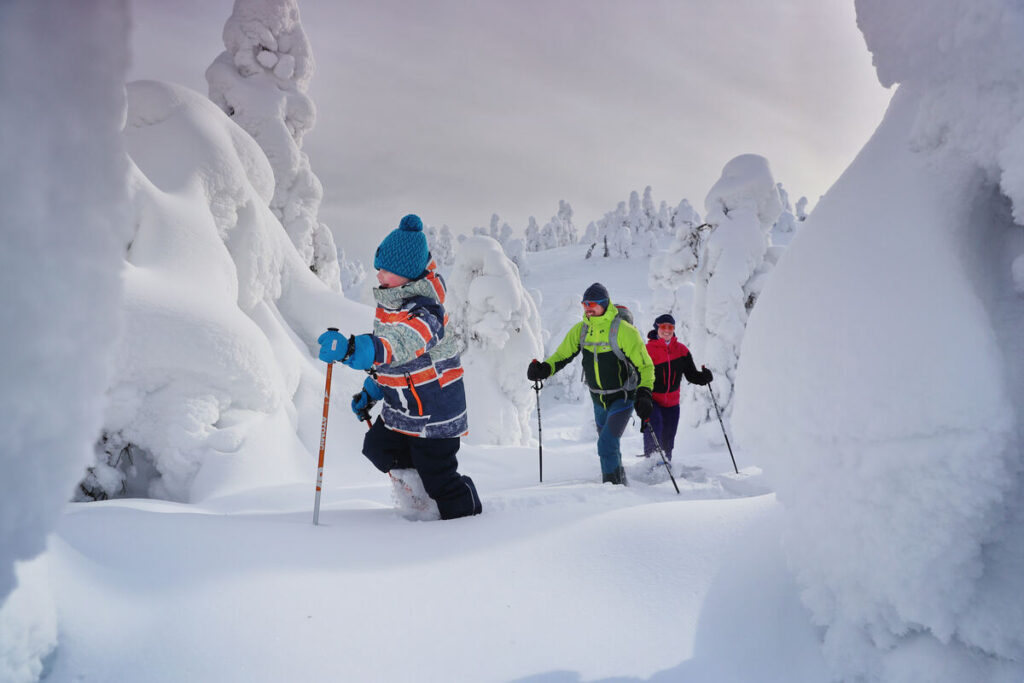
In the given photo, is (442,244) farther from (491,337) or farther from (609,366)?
(609,366)

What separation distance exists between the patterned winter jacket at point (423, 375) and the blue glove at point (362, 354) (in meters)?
0.24

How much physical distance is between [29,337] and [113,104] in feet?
1.84

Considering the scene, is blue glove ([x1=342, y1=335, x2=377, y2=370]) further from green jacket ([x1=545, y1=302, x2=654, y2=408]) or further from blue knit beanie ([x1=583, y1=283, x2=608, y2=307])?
blue knit beanie ([x1=583, y1=283, x2=608, y2=307])

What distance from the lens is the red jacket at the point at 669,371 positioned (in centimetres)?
637

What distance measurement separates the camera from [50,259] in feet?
3.58

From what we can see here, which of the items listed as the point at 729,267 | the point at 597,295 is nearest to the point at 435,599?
the point at 597,295

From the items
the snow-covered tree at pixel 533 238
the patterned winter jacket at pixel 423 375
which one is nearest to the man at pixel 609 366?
the patterned winter jacket at pixel 423 375

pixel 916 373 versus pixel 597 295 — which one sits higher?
pixel 597 295

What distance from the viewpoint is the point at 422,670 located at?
137 cm

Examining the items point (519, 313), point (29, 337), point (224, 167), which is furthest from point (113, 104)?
point (519, 313)

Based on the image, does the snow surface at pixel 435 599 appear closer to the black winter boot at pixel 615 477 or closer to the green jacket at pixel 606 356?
the green jacket at pixel 606 356

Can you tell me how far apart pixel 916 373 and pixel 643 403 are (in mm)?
3155

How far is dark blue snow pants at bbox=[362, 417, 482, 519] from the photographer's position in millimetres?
2906

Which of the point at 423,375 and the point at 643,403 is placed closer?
the point at 423,375
